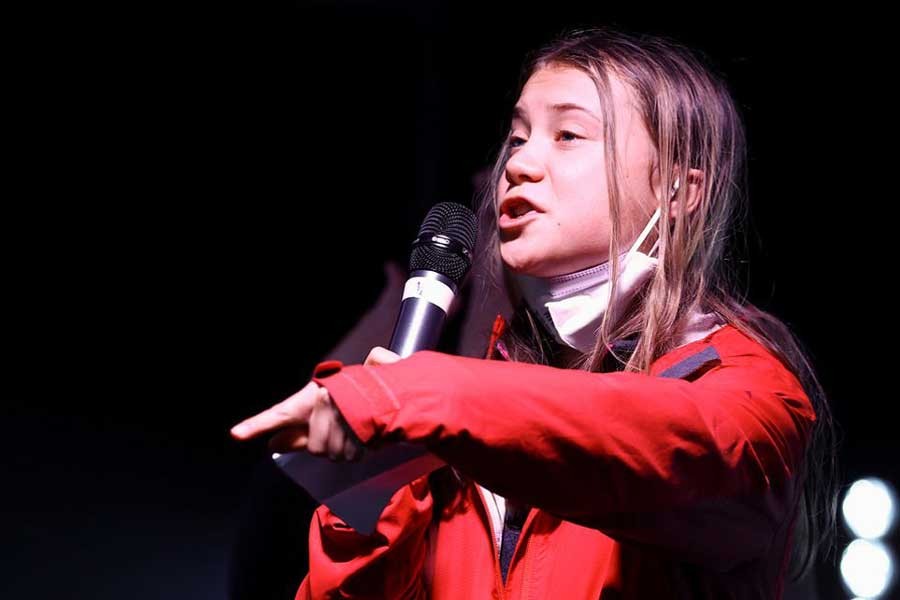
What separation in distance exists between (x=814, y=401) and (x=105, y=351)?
1124 mm

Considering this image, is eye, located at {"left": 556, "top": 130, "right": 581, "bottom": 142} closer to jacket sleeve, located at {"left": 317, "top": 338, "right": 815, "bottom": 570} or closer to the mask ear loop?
the mask ear loop

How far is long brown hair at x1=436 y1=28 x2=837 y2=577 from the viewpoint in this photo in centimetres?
94

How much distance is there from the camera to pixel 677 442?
61 cm

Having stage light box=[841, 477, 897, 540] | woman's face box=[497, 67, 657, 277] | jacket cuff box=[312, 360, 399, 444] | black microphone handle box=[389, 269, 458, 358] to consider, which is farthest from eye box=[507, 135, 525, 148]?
stage light box=[841, 477, 897, 540]

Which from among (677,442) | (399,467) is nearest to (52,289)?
(399,467)

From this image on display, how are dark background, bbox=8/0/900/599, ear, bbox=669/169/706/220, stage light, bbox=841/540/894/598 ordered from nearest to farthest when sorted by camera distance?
1. ear, bbox=669/169/706/220
2. stage light, bbox=841/540/894/598
3. dark background, bbox=8/0/900/599

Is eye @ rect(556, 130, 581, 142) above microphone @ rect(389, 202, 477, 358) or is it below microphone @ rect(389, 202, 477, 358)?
above

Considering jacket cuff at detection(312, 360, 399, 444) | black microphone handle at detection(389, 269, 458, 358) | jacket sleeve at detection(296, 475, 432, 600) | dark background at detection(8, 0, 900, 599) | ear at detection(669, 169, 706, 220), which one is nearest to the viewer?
jacket cuff at detection(312, 360, 399, 444)

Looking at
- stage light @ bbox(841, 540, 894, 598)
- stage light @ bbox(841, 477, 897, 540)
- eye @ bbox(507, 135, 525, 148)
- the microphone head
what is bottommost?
stage light @ bbox(841, 540, 894, 598)

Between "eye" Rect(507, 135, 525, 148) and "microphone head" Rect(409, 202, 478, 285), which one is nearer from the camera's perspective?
"microphone head" Rect(409, 202, 478, 285)

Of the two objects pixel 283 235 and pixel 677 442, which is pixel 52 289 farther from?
pixel 677 442

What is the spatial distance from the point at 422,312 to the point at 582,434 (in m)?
0.28

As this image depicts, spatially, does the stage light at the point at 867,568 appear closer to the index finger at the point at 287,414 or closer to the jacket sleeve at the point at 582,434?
the jacket sleeve at the point at 582,434

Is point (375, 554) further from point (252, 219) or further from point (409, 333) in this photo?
point (252, 219)
